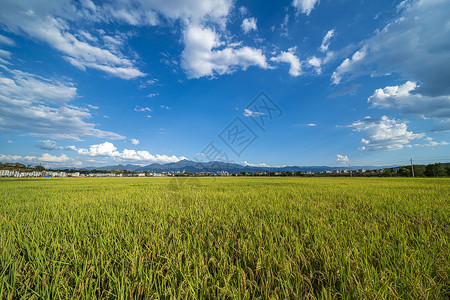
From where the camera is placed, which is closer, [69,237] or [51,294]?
[51,294]

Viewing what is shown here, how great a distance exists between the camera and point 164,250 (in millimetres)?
1916

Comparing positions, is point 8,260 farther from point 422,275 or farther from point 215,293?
point 422,275

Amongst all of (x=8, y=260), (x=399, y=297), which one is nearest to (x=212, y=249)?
(x=399, y=297)

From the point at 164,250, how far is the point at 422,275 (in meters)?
2.31

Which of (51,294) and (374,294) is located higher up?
(374,294)

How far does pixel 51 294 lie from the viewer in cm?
135

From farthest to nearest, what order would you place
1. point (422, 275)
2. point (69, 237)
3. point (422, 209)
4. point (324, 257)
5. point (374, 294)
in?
point (422, 209)
point (69, 237)
point (324, 257)
point (422, 275)
point (374, 294)

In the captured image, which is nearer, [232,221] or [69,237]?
[69,237]

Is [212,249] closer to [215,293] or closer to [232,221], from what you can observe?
[215,293]

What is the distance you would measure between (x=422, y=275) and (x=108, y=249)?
304cm

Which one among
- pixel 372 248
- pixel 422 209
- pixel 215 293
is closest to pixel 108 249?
pixel 215 293

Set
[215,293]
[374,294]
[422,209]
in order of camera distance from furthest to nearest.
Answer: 1. [422,209]
2. [215,293]
3. [374,294]

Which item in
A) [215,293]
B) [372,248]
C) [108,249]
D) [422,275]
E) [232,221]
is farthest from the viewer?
[232,221]

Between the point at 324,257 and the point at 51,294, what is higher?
the point at 324,257
